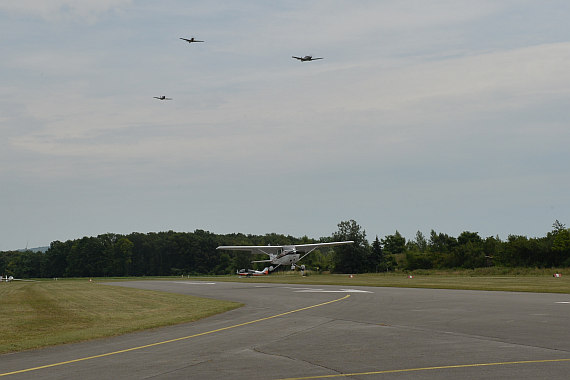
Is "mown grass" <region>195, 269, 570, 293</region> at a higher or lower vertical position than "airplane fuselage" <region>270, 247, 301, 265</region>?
lower

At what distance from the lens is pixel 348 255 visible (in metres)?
128

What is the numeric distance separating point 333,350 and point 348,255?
115476mm

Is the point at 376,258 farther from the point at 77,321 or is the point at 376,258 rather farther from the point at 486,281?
the point at 77,321

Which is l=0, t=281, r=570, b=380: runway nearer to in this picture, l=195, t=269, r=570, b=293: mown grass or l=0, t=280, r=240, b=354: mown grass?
l=0, t=280, r=240, b=354: mown grass

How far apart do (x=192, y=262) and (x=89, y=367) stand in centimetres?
17933

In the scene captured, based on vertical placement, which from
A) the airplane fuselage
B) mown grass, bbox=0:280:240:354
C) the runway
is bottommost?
mown grass, bbox=0:280:240:354

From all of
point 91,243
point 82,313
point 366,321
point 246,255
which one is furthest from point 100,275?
point 366,321

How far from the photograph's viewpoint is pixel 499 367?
10.8m

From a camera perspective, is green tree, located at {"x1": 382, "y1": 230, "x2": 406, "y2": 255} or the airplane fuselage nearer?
the airplane fuselage

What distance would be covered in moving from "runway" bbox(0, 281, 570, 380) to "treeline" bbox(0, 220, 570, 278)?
67647mm

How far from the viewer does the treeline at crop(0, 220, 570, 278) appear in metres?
85.2

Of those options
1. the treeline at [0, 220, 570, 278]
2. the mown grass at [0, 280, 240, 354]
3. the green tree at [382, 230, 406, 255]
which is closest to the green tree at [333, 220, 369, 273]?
the treeline at [0, 220, 570, 278]

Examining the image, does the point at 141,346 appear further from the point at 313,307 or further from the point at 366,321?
the point at 313,307

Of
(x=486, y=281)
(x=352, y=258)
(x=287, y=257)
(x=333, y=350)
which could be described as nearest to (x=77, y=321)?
(x=333, y=350)
